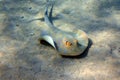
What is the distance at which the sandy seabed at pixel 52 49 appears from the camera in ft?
10.8

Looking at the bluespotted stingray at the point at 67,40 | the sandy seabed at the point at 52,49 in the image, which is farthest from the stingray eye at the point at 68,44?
the sandy seabed at the point at 52,49

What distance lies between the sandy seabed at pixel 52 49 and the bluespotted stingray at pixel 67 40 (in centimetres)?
15

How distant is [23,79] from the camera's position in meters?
3.22

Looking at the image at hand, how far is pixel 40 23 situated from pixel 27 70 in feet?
4.43

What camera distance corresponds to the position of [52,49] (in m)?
3.73

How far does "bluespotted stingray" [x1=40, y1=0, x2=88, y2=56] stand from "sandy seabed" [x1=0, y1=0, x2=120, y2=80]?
0.50 feet

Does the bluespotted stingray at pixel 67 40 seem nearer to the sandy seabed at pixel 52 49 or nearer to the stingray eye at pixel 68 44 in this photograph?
the stingray eye at pixel 68 44

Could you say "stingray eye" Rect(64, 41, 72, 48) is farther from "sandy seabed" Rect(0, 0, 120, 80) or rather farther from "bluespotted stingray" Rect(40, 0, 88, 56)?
"sandy seabed" Rect(0, 0, 120, 80)

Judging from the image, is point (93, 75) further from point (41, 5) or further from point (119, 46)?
point (41, 5)

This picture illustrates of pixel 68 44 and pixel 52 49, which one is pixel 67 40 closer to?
pixel 68 44

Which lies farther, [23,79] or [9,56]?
[9,56]

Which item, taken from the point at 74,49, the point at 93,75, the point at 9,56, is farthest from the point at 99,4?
the point at 9,56

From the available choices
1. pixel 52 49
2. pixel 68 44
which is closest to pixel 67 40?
pixel 68 44

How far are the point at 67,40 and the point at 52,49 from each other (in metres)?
0.36
